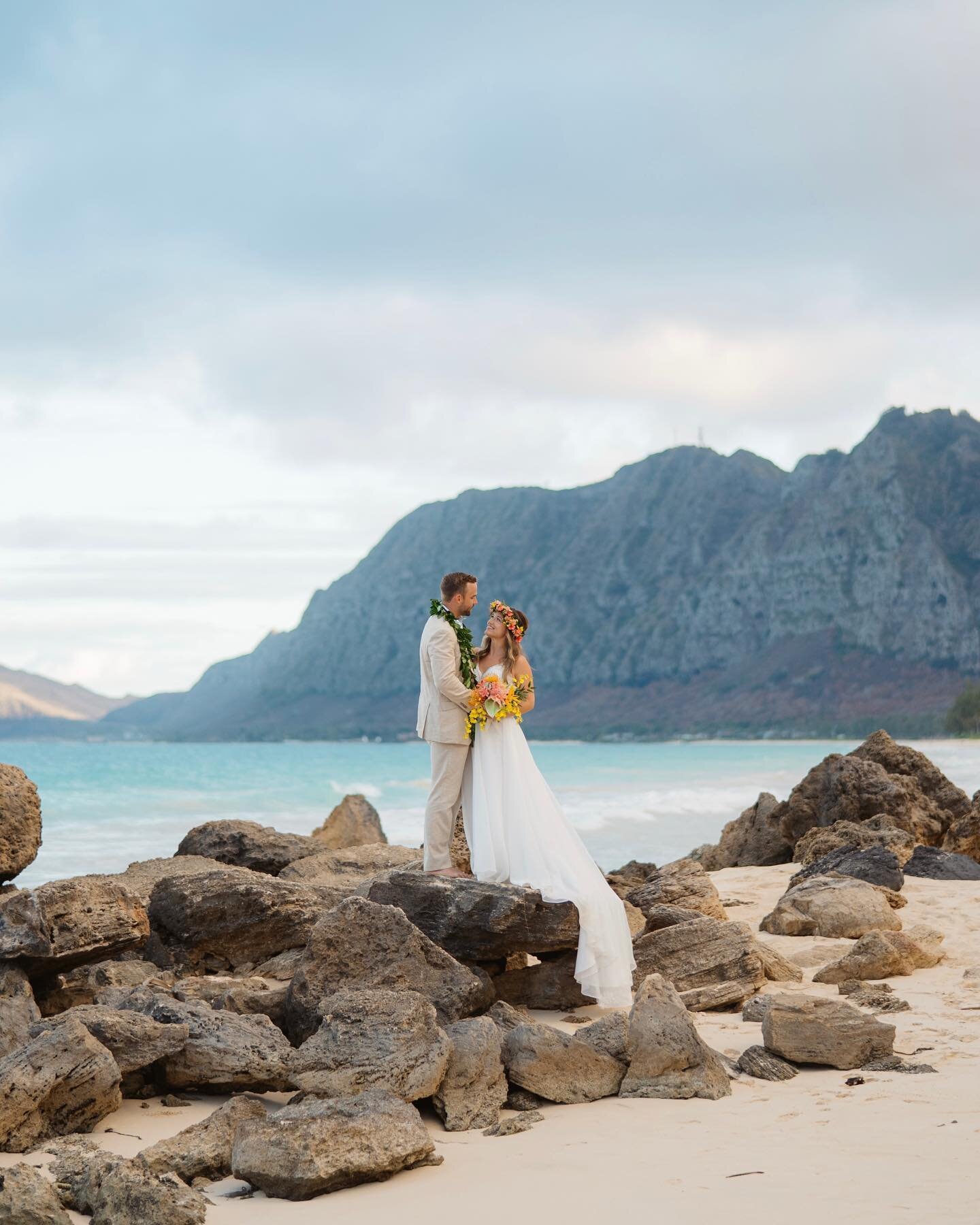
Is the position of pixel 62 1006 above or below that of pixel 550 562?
below

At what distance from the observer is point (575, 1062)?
241 inches

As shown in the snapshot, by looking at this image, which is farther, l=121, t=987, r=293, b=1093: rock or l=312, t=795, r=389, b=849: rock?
l=312, t=795, r=389, b=849: rock

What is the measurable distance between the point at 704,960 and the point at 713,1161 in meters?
3.39

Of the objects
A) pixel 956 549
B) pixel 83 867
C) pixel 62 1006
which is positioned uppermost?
pixel 956 549

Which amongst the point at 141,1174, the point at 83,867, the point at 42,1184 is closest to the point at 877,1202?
the point at 141,1174

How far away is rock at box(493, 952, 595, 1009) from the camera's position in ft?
25.9

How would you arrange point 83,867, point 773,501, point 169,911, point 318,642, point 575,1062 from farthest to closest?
point 318,642, point 773,501, point 83,867, point 169,911, point 575,1062

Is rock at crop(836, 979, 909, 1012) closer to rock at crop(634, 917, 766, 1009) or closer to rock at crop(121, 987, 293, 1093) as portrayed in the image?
rock at crop(634, 917, 766, 1009)

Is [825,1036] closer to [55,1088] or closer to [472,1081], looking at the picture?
[472,1081]

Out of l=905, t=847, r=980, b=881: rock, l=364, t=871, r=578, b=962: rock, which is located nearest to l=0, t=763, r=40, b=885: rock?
l=364, t=871, r=578, b=962: rock

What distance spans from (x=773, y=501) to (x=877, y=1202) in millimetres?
158427

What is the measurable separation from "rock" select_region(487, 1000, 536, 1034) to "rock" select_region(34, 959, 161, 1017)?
220cm

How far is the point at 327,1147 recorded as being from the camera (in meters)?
4.91

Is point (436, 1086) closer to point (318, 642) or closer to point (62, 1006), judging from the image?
point (62, 1006)
